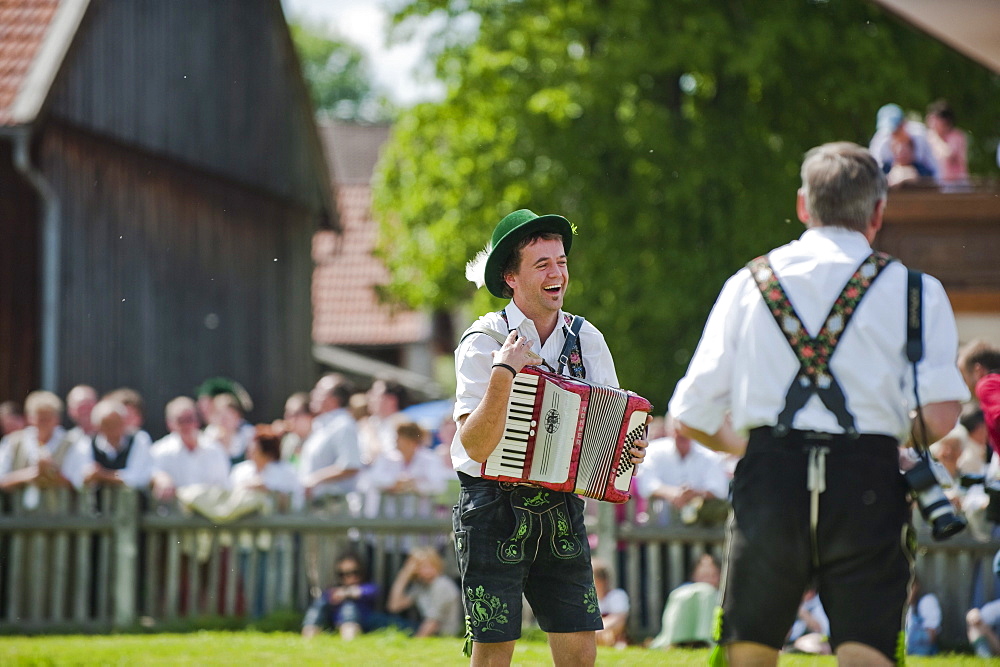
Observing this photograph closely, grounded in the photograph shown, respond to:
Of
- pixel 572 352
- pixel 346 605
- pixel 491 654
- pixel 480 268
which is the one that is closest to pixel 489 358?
pixel 572 352

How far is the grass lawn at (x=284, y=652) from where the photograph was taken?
7867 millimetres

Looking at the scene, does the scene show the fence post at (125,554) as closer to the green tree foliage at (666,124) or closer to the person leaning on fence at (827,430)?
the person leaning on fence at (827,430)

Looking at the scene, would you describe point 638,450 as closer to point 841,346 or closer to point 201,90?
point 841,346

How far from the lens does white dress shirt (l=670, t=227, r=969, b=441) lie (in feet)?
12.9

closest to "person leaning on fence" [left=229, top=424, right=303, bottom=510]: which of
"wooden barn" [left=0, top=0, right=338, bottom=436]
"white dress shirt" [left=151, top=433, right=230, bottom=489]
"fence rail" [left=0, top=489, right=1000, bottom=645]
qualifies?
"white dress shirt" [left=151, top=433, right=230, bottom=489]

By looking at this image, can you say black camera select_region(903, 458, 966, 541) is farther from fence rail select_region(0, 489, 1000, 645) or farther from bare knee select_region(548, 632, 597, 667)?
fence rail select_region(0, 489, 1000, 645)

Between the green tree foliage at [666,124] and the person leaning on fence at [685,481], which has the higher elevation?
the green tree foliage at [666,124]

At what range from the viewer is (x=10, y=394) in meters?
15.2

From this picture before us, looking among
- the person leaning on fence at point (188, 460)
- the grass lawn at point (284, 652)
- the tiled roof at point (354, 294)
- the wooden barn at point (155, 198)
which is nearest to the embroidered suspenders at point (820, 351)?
the grass lawn at point (284, 652)

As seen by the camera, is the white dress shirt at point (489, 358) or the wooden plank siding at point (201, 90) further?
the wooden plank siding at point (201, 90)

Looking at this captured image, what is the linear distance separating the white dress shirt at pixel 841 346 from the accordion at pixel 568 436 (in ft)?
2.59

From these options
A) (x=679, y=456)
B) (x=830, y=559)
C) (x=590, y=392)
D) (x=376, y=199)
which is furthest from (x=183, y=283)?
(x=830, y=559)

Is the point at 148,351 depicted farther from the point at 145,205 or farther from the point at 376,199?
the point at 376,199

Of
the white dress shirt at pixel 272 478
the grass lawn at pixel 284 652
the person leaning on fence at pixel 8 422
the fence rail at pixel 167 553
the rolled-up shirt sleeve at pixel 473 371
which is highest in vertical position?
the rolled-up shirt sleeve at pixel 473 371
